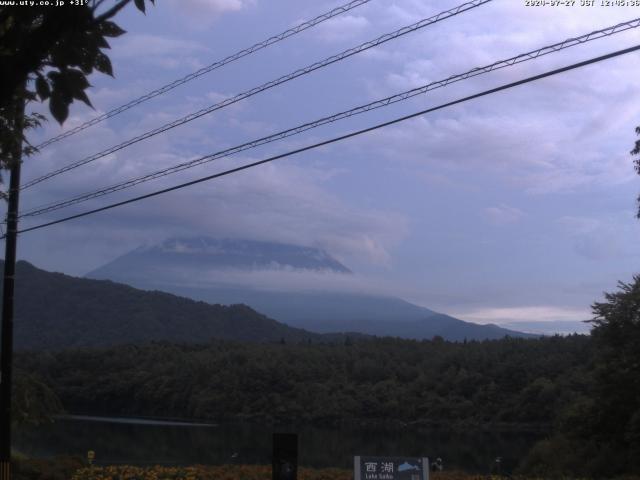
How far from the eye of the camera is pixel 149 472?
15.6 metres

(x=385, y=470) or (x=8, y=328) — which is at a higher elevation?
(x=8, y=328)

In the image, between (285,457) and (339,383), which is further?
(339,383)

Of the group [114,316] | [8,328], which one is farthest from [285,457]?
[114,316]

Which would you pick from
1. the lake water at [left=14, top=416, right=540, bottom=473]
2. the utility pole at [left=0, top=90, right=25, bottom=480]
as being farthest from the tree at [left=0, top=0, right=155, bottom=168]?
the lake water at [left=14, top=416, right=540, bottom=473]

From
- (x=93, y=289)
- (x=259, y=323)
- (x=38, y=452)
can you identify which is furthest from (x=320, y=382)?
(x=93, y=289)

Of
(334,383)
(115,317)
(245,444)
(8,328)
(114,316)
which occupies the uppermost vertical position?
(114,316)

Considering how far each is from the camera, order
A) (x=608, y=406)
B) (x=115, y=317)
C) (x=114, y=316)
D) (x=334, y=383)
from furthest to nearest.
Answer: (x=114, y=316) < (x=115, y=317) < (x=334, y=383) < (x=608, y=406)

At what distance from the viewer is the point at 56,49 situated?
444 centimetres

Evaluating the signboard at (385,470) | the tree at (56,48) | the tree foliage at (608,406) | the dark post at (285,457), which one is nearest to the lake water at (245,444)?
the tree foliage at (608,406)

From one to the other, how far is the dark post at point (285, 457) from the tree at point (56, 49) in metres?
7.73

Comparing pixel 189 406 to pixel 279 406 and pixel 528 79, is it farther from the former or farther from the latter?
pixel 528 79

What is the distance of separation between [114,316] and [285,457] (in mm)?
139869

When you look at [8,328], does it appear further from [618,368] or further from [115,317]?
[115,317]

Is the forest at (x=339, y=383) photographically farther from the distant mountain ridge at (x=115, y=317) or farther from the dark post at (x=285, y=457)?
the distant mountain ridge at (x=115, y=317)
